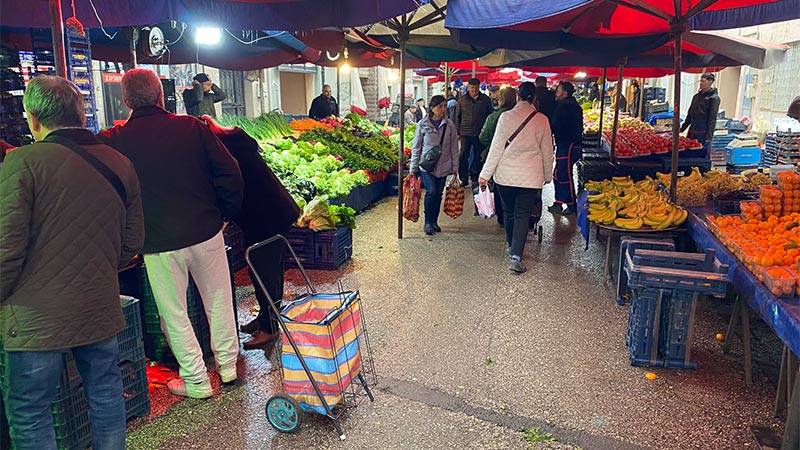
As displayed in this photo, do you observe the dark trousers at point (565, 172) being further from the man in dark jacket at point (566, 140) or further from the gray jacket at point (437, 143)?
the gray jacket at point (437, 143)

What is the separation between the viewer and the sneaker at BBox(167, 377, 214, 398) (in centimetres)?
383

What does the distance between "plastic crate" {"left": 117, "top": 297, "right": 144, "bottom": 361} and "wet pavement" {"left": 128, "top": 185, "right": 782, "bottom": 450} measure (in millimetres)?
458

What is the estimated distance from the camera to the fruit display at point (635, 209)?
569 cm

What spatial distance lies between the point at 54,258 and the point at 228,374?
70.5 inches

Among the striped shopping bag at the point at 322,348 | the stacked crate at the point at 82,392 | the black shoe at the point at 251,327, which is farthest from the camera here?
the black shoe at the point at 251,327

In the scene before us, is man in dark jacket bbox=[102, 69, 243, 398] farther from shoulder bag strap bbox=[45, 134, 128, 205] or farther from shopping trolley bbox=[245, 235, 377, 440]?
shoulder bag strap bbox=[45, 134, 128, 205]

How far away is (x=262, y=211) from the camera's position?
176 inches

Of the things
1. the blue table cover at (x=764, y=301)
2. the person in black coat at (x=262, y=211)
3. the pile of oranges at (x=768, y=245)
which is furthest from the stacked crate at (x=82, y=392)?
the pile of oranges at (x=768, y=245)

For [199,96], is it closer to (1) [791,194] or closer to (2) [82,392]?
(2) [82,392]

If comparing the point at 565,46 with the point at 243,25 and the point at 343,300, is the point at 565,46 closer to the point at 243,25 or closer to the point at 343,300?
the point at 243,25

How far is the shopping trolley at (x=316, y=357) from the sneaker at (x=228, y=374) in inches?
25.3

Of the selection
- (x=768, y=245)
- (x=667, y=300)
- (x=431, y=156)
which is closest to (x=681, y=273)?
(x=667, y=300)

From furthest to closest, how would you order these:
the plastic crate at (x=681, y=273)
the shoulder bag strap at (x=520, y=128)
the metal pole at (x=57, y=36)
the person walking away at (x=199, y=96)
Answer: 1. the person walking away at (x=199, y=96)
2. the shoulder bag strap at (x=520, y=128)
3. the plastic crate at (x=681, y=273)
4. the metal pole at (x=57, y=36)

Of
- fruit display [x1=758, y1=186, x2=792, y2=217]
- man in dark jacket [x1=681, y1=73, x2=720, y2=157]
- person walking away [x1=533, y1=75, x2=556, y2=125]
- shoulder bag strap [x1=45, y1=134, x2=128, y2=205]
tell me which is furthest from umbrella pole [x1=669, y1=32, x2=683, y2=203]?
man in dark jacket [x1=681, y1=73, x2=720, y2=157]
